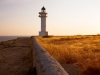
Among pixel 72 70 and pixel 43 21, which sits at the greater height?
pixel 43 21

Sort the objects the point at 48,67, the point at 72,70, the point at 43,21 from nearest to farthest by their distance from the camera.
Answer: the point at 48,67 < the point at 72,70 < the point at 43,21

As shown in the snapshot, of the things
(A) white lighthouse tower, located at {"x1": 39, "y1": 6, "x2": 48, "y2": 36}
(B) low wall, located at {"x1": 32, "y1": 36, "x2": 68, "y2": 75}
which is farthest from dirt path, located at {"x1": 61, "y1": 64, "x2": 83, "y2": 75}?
(A) white lighthouse tower, located at {"x1": 39, "y1": 6, "x2": 48, "y2": 36}

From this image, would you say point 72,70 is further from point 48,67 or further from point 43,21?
point 43,21

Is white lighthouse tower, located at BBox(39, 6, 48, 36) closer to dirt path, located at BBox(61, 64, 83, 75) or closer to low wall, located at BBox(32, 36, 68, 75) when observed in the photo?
dirt path, located at BBox(61, 64, 83, 75)

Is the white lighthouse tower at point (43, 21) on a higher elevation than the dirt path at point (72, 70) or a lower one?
higher

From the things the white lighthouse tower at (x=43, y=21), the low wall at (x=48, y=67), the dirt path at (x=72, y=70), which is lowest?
the dirt path at (x=72, y=70)

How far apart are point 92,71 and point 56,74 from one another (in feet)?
9.91

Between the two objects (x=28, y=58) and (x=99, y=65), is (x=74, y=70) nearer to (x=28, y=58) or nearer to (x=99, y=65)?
(x=99, y=65)

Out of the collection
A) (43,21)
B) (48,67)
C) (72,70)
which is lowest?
(72,70)

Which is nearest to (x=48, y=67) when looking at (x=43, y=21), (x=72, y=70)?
(x=72, y=70)

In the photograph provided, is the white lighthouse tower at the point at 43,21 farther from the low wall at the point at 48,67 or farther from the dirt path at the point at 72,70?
the low wall at the point at 48,67

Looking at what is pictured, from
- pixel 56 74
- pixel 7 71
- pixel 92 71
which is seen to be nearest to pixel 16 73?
pixel 7 71

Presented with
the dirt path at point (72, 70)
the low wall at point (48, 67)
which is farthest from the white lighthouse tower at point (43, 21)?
the low wall at point (48, 67)

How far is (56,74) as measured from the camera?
354 cm
